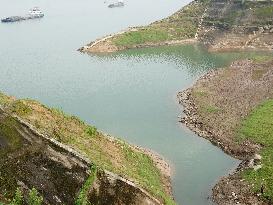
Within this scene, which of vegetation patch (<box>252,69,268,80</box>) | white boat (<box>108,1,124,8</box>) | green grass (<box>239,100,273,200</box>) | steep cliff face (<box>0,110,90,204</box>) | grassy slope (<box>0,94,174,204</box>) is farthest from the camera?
white boat (<box>108,1,124,8</box>)

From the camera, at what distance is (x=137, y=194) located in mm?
29703

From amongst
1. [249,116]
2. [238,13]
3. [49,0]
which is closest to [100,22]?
[238,13]

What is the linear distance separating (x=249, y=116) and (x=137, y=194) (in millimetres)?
25233

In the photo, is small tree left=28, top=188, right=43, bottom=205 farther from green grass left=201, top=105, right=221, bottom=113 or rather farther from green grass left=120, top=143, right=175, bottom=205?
green grass left=201, top=105, right=221, bottom=113

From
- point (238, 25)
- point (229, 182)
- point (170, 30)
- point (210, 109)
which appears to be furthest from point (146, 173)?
point (170, 30)

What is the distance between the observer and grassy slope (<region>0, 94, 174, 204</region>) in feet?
100

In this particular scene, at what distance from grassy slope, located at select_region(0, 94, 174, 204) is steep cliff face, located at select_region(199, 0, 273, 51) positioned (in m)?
58.6

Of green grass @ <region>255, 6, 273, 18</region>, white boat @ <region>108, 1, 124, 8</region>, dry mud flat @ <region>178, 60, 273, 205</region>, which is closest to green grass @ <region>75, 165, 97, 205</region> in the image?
dry mud flat @ <region>178, 60, 273, 205</region>

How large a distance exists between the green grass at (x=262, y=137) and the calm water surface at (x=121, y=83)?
3.33 m

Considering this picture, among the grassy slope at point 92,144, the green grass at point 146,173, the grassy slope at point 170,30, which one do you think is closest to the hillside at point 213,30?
the grassy slope at point 170,30

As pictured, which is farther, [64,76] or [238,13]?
[238,13]

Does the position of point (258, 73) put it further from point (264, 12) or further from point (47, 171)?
point (47, 171)

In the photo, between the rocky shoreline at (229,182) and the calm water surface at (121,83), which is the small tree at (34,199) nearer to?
the calm water surface at (121,83)

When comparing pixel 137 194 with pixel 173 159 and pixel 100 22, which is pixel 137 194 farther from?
pixel 100 22
